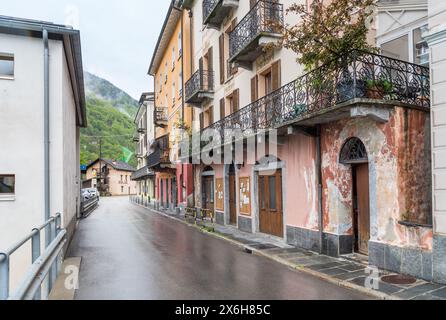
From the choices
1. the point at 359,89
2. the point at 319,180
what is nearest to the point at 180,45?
the point at 319,180

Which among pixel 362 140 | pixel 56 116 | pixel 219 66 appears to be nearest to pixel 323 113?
pixel 362 140

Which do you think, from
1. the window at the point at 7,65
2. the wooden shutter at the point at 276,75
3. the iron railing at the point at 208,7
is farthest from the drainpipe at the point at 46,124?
the iron railing at the point at 208,7

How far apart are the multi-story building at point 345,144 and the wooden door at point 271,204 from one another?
0.03 meters

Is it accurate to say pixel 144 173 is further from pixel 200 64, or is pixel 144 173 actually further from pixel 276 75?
pixel 276 75

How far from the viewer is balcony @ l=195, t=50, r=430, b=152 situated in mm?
7711

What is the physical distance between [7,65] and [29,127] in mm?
1894

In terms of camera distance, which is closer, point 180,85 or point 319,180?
point 319,180

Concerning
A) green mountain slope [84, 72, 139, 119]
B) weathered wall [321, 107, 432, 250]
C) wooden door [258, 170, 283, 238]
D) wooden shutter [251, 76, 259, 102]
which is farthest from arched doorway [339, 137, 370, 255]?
green mountain slope [84, 72, 139, 119]

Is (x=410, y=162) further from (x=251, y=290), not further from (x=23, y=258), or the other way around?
(x=23, y=258)

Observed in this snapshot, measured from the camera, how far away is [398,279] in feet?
22.7

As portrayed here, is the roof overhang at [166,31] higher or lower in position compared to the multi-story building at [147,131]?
higher

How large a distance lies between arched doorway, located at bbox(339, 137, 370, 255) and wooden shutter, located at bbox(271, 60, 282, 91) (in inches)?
146

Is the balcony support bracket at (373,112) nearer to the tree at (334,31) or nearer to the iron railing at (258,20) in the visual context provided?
the tree at (334,31)

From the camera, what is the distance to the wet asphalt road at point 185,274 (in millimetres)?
6418
